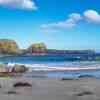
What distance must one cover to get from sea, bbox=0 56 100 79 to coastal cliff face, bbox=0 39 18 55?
0.56 feet

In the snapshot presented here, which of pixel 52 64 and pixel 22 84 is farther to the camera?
pixel 52 64

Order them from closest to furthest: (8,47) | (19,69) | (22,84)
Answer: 1. (8,47)
2. (22,84)
3. (19,69)

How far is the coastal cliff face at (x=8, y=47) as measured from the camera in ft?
20.1

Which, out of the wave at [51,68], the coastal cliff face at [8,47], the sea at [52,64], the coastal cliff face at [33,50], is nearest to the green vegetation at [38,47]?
the coastal cliff face at [33,50]

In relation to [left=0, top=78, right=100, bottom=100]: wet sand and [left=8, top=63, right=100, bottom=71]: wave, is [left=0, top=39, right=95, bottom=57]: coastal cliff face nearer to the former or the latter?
[left=8, top=63, right=100, bottom=71]: wave

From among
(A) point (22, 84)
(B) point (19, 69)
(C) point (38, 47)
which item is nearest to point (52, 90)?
(A) point (22, 84)

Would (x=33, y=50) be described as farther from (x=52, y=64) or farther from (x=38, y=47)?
(x=52, y=64)

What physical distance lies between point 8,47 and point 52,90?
1079mm

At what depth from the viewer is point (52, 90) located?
5891 millimetres

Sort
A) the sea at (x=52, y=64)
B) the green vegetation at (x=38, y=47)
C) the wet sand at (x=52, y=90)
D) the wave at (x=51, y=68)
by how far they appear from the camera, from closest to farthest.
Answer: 1. the wet sand at (x=52, y=90)
2. the green vegetation at (x=38, y=47)
3. the sea at (x=52, y=64)
4. the wave at (x=51, y=68)

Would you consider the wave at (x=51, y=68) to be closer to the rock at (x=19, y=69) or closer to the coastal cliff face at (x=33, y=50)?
the rock at (x=19, y=69)

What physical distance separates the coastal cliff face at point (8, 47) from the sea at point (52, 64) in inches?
6.7

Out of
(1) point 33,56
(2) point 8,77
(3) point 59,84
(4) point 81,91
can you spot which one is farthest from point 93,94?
(2) point 8,77

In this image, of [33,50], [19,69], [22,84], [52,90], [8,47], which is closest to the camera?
[52,90]
